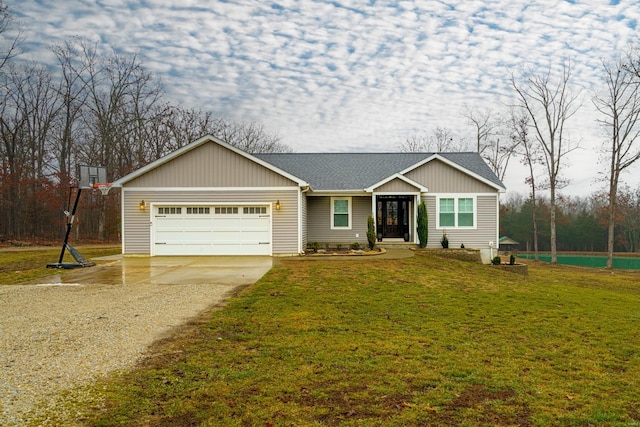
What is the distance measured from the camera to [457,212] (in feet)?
67.4

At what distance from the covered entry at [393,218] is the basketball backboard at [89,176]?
11.7 meters

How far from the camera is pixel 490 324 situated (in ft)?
26.1

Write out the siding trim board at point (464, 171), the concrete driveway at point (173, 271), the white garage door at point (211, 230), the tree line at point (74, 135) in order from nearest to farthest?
the concrete driveway at point (173, 271) → the white garage door at point (211, 230) → the siding trim board at point (464, 171) → the tree line at point (74, 135)

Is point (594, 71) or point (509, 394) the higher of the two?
point (594, 71)

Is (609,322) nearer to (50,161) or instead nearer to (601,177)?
(601,177)

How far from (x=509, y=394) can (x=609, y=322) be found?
4.91 meters

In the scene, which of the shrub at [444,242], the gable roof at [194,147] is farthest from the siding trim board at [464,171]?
the gable roof at [194,147]

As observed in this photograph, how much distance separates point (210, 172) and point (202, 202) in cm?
121

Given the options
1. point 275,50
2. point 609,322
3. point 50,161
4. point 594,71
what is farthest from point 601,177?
point 50,161

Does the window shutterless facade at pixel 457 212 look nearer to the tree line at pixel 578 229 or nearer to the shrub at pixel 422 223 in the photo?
the shrub at pixel 422 223

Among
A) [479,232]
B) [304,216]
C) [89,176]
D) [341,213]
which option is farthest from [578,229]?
[89,176]

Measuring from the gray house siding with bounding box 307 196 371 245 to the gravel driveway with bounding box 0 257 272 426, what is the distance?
6.23m

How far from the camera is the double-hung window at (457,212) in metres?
20.5

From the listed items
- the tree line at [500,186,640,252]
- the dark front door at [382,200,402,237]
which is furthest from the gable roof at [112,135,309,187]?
the tree line at [500,186,640,252]
